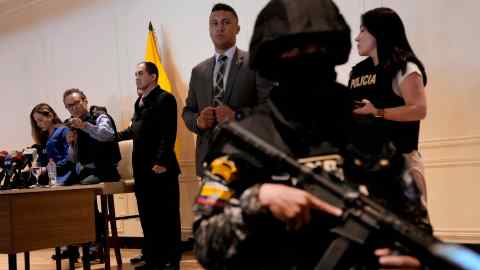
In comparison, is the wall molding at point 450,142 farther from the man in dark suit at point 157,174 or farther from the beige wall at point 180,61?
the man in dark suit at point 157,174

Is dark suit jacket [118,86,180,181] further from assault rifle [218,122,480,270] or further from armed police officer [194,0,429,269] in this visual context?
assault rifle [218,122,480,270]

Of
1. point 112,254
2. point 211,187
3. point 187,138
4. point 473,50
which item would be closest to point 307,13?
point 211,187

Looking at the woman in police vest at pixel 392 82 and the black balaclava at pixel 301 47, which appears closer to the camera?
the black balaclava at pixel 301 47

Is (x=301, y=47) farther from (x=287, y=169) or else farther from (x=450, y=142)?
(x=450, y=142)

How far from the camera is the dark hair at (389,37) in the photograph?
2340mm

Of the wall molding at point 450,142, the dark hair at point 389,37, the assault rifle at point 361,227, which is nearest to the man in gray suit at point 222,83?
the dark hair at point 389,37

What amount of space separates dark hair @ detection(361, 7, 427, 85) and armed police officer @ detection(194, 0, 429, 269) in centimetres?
122

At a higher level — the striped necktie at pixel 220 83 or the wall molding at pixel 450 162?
the striped necktie at pixel 220 83

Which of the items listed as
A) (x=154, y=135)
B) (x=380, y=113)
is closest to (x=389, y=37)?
(x=380, y=113)

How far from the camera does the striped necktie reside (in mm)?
2939

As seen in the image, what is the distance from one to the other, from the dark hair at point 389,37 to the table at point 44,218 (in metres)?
1.99

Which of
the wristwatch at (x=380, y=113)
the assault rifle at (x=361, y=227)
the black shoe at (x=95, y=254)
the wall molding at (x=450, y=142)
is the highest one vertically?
the wristwatch at (x=380, y=113)

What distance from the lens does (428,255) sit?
971 millimetres

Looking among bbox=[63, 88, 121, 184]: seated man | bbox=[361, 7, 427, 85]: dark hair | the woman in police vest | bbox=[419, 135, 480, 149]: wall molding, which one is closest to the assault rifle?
the woman in police vest
